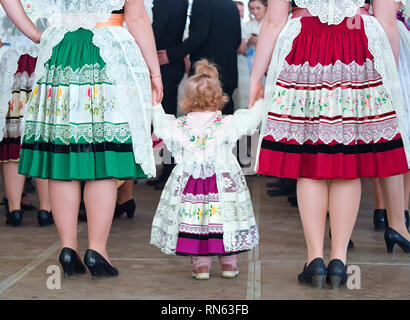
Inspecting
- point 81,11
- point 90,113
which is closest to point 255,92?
point 90,113

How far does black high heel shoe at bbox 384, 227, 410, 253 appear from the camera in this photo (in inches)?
152

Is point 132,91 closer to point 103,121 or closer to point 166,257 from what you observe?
point 103,121

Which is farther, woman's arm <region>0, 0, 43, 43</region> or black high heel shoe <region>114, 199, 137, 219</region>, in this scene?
black high heel shoe <region>114, 199, 137, 219</region>

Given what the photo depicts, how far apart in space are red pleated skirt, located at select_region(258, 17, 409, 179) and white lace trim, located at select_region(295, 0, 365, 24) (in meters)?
0.04

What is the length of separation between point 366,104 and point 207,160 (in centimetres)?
75

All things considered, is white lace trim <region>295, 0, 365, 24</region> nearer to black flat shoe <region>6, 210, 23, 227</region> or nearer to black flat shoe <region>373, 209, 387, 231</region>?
black flat shoe <region>373, 209, 387, 231</region>

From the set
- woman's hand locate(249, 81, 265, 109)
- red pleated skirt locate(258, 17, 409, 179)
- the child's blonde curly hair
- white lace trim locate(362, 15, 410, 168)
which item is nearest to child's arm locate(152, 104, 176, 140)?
the child's blonde curly hair

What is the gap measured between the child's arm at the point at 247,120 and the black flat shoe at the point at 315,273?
66 cm

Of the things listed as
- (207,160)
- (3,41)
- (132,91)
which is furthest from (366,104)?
(3,41)

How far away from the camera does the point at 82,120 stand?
10.7 feet

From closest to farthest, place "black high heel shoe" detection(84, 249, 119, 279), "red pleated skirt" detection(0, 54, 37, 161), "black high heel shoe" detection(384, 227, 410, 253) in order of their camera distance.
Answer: "black high heel shoe" detection(84, 249, 119, 279), "black high heel shoe" detection(384, 227, 410, 253), "red pleated skirt" detection(0, 54, 37, 161)

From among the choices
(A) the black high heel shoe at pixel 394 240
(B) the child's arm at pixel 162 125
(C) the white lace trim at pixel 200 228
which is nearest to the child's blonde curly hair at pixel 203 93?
(B) the child's arm at pixel 162 125
